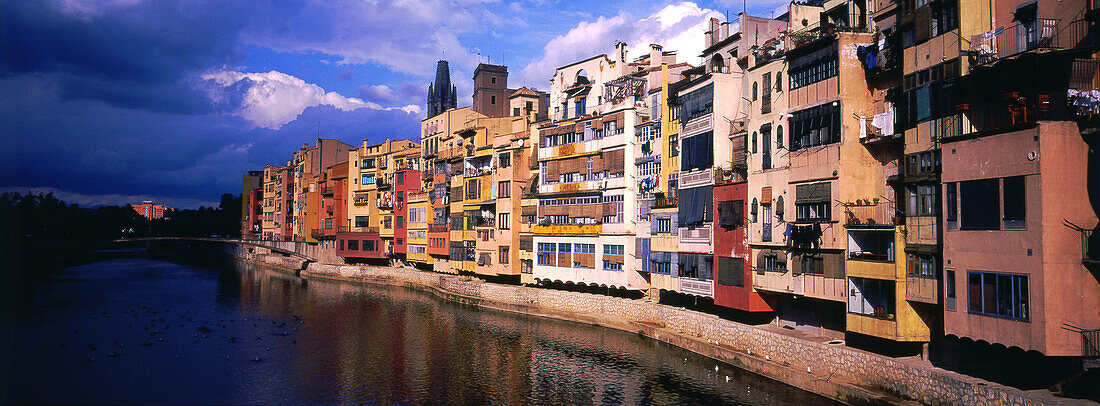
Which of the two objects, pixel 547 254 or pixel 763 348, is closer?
pixel 763 348

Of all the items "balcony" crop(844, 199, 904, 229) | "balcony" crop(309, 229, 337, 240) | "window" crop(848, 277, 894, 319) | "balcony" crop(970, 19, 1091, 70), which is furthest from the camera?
"balcony" crop(309, 229, 337, 240)

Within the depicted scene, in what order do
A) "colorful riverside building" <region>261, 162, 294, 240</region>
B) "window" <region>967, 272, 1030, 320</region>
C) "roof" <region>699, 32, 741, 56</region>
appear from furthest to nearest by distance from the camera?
"colorful riverside building" <region>261, 162, 294, 240</region>, "roof" <region>699, 32, 741, 56</region>, "window" <region>967, 272, 1030, 320</region>

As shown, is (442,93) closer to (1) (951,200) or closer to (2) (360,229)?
(2) (360,229)

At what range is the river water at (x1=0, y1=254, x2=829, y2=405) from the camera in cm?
3183

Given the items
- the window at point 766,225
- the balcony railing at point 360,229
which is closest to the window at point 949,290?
the window at point 766,225

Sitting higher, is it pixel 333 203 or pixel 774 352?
pixel 333 203

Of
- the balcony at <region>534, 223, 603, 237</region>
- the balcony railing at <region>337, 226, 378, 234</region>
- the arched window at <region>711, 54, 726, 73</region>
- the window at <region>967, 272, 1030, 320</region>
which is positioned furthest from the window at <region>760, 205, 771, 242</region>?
the balcony railing at <region>337, 226, 378, 234</region>

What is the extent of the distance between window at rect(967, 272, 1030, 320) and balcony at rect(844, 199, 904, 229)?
5.42m

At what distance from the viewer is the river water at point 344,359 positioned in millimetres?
31828

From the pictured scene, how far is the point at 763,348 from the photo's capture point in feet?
111

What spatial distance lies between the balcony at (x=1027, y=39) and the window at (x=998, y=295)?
780 cm

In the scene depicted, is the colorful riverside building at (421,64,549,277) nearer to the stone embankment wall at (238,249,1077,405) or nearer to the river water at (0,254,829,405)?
the stone embankment wall at (238,249,1077,405)

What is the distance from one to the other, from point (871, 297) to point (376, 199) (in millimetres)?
74141

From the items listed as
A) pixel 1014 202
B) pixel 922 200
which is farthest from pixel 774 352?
pixel 1014 202
